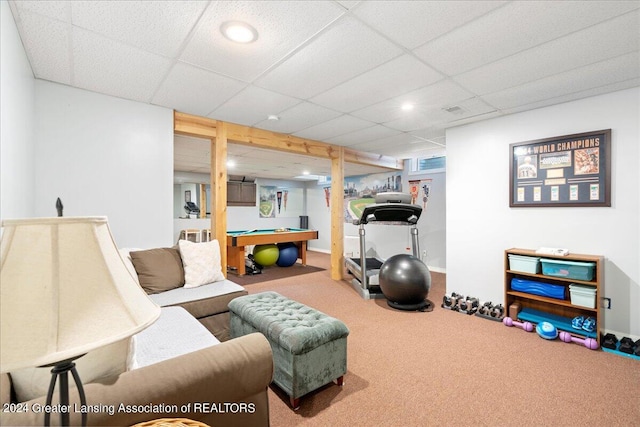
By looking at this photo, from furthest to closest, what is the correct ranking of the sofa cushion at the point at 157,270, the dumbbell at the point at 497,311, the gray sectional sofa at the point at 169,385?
the dumbbell at the point at 497,311
the sofa cushion at the point at 157,270
the gray sectional sofa at the point at 169,385

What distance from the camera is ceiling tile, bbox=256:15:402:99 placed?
1936mm

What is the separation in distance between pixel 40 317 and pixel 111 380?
22.8 inches

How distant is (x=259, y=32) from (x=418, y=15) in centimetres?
102

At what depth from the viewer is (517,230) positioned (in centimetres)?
346

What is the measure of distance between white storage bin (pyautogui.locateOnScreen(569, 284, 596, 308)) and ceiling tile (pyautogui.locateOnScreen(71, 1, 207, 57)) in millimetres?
3897

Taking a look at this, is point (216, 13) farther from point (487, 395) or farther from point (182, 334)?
point (487, 395)

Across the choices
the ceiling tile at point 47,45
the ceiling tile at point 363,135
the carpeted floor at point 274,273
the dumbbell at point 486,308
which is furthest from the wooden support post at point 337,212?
the ceiling tile at point 47,45

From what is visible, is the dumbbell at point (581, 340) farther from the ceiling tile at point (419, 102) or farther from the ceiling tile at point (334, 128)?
the ceiling tile at point (334, 128)

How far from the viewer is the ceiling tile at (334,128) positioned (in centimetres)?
377

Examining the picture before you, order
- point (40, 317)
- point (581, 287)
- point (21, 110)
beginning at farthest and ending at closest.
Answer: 1. point (581, 287)
2. point (21, 110)
3. point (40, 317)

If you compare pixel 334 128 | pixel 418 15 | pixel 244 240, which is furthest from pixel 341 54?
pixel 244 240

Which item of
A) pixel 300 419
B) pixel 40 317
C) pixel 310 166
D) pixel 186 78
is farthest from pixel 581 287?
pixel 310 166

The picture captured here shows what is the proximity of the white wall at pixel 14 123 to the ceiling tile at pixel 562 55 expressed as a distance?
3186 millimetres

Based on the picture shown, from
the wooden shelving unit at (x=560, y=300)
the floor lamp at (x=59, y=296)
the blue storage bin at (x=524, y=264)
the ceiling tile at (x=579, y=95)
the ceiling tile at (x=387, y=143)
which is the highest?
the ceiling tile at (x=387, y=143)
